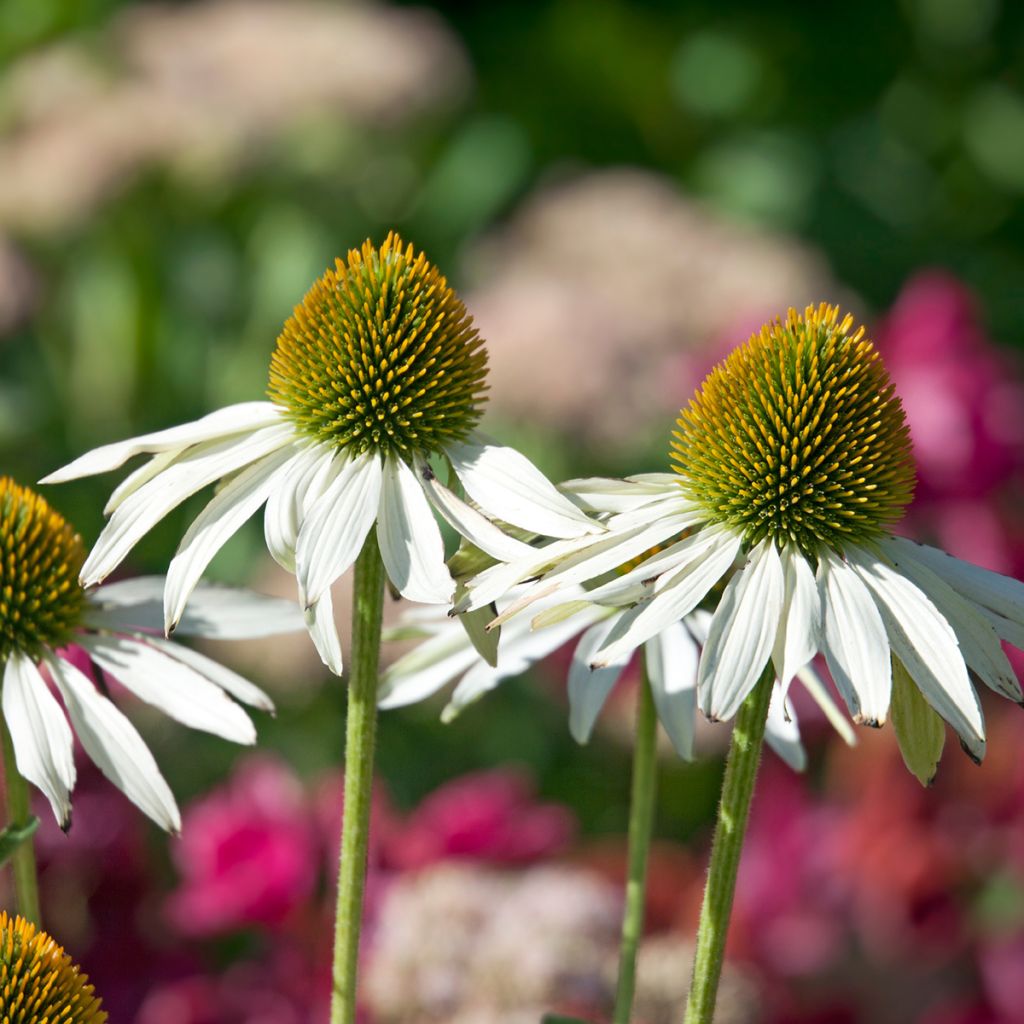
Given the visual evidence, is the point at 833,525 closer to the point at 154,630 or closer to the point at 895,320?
the point at 154,630

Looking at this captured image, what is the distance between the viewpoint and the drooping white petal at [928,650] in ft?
1.65

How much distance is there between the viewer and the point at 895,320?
1789 mm

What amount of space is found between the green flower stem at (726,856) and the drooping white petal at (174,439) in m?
0.21

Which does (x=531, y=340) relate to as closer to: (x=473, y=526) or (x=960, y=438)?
(x=960, y=438)

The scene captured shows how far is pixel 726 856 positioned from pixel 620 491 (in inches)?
5.8

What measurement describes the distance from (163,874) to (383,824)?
0.34m

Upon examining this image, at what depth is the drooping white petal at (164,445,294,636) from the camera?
541 millimetres

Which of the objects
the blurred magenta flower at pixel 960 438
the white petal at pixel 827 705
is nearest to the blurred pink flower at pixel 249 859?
the white petal at pixel 827 705

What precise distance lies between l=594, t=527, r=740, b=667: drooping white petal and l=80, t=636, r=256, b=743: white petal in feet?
0.47

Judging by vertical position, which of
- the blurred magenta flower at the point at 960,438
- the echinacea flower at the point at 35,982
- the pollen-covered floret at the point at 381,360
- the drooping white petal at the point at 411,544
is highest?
the blurred magenta flower at the point at 960,438

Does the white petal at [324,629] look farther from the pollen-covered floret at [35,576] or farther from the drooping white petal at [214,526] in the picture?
the pollen-covered floret at [35,576]

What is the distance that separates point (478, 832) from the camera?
113 cm

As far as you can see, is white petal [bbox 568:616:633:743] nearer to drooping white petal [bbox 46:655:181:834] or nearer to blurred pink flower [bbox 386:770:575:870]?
drooping white petal [bbox 46:655:181:834]

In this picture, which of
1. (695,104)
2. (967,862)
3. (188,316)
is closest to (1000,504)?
(967,862)
